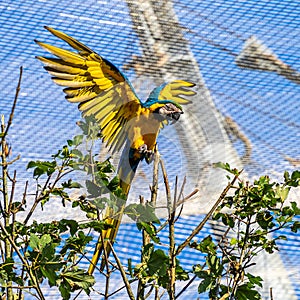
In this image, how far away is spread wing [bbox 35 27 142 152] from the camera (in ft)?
3.09

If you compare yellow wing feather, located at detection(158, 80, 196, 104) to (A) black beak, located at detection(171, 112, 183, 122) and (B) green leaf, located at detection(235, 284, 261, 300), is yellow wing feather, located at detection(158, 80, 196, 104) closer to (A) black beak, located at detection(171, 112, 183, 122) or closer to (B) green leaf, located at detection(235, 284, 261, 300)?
(A) black beak, located at detection(171, 112, 183, 122)

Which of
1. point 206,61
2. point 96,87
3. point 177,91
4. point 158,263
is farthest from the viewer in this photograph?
point 206,61

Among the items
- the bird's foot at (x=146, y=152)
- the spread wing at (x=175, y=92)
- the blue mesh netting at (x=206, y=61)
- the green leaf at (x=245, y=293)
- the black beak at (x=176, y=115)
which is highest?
the blue mesh netting at (x=206, y=61)

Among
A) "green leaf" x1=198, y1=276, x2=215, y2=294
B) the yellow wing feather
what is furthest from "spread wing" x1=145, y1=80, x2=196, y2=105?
"green leaf" x1=198, y1=276, x2=215, y2=294

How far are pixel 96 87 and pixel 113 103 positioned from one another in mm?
36

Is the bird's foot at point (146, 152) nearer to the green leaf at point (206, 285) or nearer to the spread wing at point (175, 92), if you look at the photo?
the spread wing at point (175, 92)

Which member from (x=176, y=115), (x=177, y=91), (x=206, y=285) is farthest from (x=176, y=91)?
(x=206, y=285)

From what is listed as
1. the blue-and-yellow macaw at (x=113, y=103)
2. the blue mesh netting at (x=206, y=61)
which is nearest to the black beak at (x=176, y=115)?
the blue-and-yellow macaw at (x=113, y=103)

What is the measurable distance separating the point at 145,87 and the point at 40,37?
251mm

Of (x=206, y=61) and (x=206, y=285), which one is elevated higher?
(x=206, y=61)

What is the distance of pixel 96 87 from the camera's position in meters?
0.97

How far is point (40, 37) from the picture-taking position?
1.21 metres

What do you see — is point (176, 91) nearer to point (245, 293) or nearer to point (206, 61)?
point (206, 61)

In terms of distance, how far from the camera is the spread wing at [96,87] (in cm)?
94
